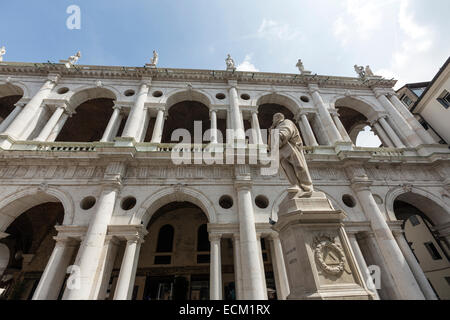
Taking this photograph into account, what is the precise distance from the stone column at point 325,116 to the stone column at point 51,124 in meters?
18.5

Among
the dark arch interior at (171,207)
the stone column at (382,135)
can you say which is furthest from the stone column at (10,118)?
the stone column at (382,135)

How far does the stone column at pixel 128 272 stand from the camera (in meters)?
8.57

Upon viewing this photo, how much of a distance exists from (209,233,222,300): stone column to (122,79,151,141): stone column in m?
7.71

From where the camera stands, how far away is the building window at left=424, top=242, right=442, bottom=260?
20.4 metres

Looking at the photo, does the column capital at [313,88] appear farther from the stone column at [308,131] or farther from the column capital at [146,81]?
the column capital at [146,81]

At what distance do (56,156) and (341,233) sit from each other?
45.1 feet

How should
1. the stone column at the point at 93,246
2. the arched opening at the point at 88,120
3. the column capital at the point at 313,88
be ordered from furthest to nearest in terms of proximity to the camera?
1. the arched opening at the point at 88,120
2. the column capital at the point at 313,88
3. the stone column at the point at 93,246

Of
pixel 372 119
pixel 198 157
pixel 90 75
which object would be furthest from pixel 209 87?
pixel 372 119

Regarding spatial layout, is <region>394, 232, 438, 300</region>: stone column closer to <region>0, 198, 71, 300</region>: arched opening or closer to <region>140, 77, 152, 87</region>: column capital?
<region>140, 77, 152, 87</region>: column capital

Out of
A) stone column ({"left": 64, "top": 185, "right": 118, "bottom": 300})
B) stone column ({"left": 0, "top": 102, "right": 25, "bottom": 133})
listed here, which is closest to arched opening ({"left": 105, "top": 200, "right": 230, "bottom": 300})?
stone column ({"left": 64, "top": 185, "right": 118, "bottom": 300})

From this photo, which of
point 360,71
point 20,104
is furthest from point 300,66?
point 20,104

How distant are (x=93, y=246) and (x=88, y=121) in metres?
14.7

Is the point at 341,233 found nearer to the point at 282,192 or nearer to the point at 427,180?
the point at 282,192

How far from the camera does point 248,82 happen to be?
17047 mm
